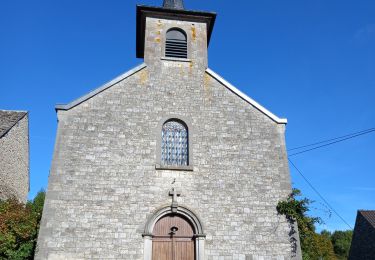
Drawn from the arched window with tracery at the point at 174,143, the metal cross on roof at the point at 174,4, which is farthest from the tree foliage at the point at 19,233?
the metal cross on roof at the point at 174,4

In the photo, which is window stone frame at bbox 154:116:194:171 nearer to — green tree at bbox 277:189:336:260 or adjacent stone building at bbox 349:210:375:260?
green tree at bbox 277:189:336:260

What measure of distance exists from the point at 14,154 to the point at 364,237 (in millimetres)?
24308

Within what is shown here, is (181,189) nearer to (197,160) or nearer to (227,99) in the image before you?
(197,160)

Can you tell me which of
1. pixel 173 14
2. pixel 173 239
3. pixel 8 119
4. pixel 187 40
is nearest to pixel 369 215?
pixel 187 40

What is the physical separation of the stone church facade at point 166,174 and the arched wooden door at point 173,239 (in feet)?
0.10

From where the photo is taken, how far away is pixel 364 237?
25.8 metres

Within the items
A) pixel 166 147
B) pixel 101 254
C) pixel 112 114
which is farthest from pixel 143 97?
pixel 101 254

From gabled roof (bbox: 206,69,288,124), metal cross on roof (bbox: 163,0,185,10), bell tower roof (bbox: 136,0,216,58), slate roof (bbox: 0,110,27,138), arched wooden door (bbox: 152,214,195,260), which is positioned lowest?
arched wooden door (bbox: 152,214,195,260)

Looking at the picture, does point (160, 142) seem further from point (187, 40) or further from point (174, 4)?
point (174, 4)

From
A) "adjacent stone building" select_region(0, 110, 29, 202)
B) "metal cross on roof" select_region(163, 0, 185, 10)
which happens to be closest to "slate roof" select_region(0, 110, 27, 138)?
"adjacent stone building" select_region(0, 110, 29, 202)

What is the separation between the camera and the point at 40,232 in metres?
9.92

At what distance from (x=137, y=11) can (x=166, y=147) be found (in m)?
6.37

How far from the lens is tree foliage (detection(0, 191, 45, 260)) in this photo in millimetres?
9984

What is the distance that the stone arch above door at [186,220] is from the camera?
10.3 metres
